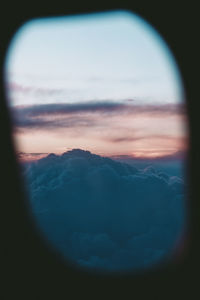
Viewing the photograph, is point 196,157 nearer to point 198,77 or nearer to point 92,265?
point 198,77

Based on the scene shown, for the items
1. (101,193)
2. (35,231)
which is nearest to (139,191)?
(101,193)

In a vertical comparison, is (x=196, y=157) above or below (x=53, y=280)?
above

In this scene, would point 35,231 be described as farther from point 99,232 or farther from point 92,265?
point 99,232

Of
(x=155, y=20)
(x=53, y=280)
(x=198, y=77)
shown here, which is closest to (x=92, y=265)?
(x=53, y=280)

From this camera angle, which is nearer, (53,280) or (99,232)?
(53,280)

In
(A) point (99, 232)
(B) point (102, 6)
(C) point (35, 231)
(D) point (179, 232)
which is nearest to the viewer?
(B) point (102, 6)

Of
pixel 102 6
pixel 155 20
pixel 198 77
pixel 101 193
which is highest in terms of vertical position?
pixel 102 6

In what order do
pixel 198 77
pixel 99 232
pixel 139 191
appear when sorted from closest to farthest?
1. pixel 198 77
2. pixel 99 232
3. pixel 139 191
